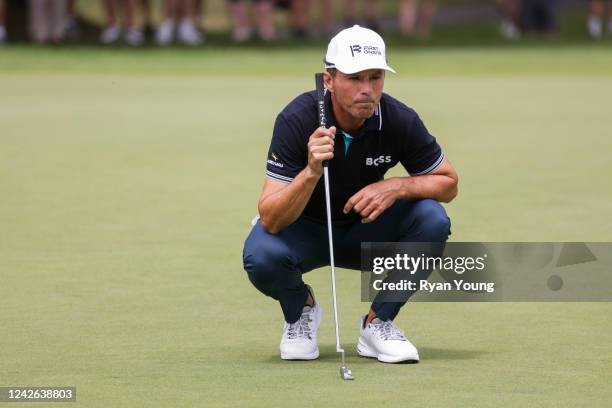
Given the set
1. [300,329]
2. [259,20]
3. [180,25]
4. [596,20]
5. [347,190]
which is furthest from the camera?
[596,20]

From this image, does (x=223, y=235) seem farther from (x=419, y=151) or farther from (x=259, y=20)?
(x=259, y=20)

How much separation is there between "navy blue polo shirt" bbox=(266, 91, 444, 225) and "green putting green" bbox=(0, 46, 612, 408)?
2.55 feet

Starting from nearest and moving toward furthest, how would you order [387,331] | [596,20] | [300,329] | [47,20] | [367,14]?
[387,331] → [300,329] → [47,20] → [367,14] → [596,20]

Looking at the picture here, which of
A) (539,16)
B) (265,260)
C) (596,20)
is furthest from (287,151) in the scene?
(539,16)

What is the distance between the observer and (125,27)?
25.8 metres

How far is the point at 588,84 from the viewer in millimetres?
20312

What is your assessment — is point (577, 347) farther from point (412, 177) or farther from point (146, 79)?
point (146, 79)

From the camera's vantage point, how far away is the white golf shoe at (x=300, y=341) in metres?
6.67

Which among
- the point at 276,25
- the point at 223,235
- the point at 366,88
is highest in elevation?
the point at 366,88

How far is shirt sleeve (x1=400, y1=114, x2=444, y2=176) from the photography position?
6.71 m

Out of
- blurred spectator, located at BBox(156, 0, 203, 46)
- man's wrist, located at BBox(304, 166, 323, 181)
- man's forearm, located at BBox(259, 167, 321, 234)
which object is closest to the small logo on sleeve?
man's forearm, located at BBox(259, 167, 321, 234)

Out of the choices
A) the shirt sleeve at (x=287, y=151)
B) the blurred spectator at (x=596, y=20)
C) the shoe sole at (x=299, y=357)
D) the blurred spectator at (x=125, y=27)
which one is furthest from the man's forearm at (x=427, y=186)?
the blurred spectator at (x=596, y=20)

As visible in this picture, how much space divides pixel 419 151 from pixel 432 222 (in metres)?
0.34

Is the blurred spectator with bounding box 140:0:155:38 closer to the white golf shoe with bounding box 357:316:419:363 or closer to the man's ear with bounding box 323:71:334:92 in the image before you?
the man's ear with bounding box 323:71:334:92
